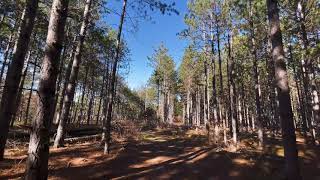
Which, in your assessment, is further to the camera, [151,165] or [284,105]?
[151,165]

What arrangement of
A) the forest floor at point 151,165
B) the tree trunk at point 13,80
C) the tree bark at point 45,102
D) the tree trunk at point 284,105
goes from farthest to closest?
the forest floor at point 151,165 → the tree trunk at point 13,80 → the tree trunk at point 284,105 → the tree bark at point 45,102

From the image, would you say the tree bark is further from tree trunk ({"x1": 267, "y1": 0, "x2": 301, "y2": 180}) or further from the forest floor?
tree trunk ({"x1": 267, "y1": 0, "x2": 301, "y2": 180})

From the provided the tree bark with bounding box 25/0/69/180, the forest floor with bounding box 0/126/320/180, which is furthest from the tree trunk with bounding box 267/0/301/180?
the tree bark with bounding box 25/0/69/180

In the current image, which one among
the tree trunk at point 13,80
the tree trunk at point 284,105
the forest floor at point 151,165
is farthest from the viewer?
the forest floor at point 151,165

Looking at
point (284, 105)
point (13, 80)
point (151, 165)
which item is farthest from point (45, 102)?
point (151, 165)

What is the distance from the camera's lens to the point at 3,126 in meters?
9.38

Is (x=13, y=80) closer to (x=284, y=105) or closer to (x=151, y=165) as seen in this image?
(x=151, y=165)

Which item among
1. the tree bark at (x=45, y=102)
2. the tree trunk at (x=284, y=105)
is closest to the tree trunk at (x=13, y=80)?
the tree bark at (x=45, y=102)

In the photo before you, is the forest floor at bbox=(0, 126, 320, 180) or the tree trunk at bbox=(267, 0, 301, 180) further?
the forest floor at bbox=(0, 126, 320, 180)

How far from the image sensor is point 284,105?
7.45m

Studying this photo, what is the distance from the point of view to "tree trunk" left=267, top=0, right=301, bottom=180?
718cm

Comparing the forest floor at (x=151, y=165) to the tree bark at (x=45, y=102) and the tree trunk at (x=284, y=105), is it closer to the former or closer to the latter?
the tree trunk at (x=284, y=105)

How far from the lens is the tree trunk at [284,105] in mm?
7176

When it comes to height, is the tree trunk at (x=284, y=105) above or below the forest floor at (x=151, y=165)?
above
